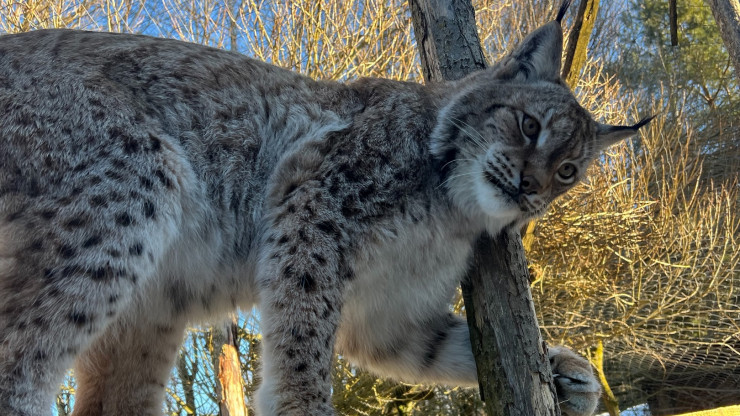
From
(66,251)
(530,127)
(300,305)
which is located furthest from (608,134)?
(66,251)

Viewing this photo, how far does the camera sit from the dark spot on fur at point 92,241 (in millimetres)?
2977

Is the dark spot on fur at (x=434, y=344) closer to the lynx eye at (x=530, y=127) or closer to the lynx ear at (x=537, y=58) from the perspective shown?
the lynx eye at (x=530, y=127)

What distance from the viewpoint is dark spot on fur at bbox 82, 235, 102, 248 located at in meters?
2.98

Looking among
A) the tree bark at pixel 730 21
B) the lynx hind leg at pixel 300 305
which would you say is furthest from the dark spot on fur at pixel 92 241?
the tree bark at pixel 730 21

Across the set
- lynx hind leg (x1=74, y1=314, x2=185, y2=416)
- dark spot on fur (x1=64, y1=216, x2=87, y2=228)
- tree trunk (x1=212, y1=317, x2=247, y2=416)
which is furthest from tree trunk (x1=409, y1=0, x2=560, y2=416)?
tree trunk (x1=212, y1=317, x2=247, y2=416)

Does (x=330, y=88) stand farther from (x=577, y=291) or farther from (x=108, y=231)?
(x=577, y=291)

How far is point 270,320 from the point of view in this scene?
3.26 meters

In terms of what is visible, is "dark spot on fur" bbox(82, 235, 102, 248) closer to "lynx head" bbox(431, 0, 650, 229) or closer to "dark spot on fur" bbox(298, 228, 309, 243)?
"dark spot on fur" bbox(298, 228, 309, 243)

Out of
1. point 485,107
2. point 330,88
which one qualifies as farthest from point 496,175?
point 330,88

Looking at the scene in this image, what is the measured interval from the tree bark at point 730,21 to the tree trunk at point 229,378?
5.91 meters

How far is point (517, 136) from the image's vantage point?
3639 millimetres

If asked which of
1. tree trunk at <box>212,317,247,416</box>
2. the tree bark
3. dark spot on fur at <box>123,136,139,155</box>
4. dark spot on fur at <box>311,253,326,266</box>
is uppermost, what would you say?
tree trunk at <box>212,317,247,416</box>

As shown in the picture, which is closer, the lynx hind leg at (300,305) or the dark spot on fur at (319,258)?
the lynx hind leg at (300,305)

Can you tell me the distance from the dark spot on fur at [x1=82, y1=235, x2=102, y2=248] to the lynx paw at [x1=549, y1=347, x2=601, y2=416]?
7.71ft
